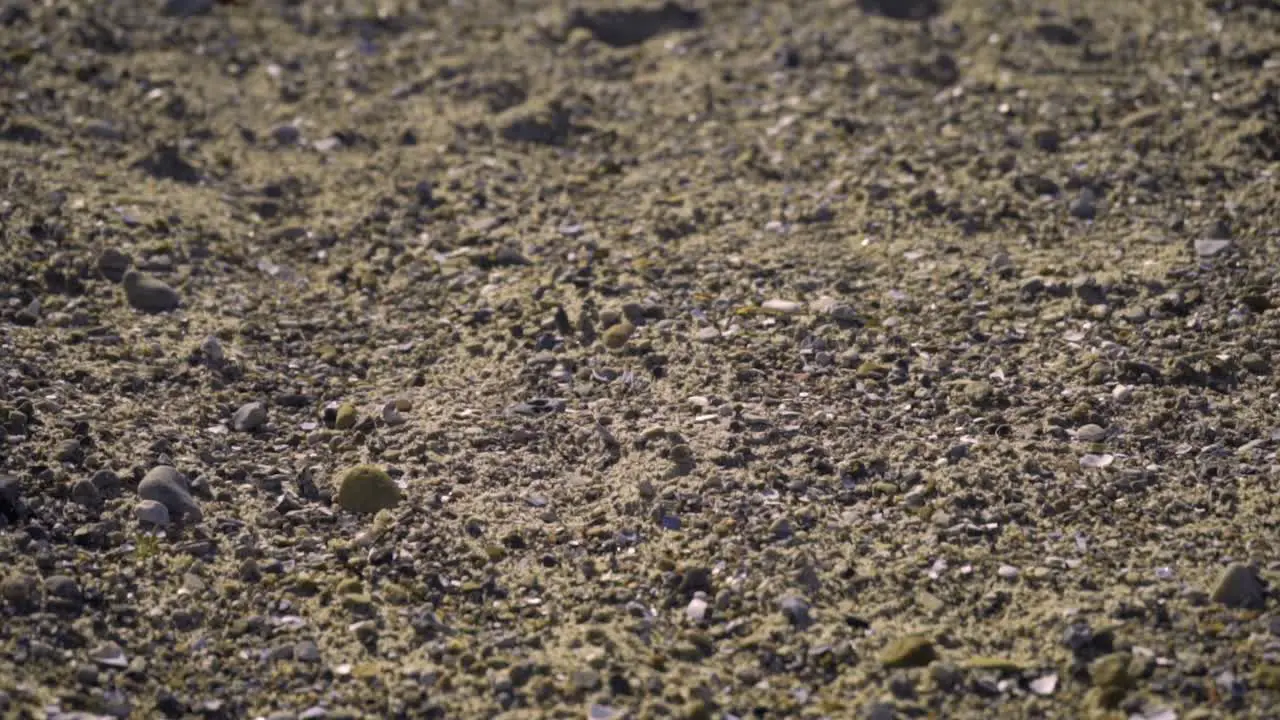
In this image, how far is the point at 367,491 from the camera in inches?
136

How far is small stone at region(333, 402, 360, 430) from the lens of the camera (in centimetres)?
381

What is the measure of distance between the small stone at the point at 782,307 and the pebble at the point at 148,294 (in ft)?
5.93

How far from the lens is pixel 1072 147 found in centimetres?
496

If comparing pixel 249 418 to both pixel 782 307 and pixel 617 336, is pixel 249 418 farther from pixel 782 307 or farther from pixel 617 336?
pixel 782 307

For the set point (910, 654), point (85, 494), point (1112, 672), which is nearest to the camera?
point (1112, 672)

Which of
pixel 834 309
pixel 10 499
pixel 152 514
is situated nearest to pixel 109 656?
pixel 152 514

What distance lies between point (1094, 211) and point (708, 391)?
5.36 ft

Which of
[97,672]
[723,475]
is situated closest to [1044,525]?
[723,475]

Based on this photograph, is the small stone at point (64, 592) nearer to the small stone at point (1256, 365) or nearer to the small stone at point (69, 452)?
the small stone at point (69, 452)

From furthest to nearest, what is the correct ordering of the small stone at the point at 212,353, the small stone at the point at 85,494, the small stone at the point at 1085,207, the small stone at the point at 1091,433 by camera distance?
the small stone at the point at 1085,207 < the small stone at the point at 212,353 < the small stone at the point at 1091,433 < the small stone at the point at 85,494

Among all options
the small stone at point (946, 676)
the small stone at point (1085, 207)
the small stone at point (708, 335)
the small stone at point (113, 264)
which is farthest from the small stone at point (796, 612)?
the small stone at point (113, 264)

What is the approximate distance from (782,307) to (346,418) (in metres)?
1.32

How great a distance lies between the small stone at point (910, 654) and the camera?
2900 millimetres

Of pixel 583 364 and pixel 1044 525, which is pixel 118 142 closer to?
pixel 583 364
